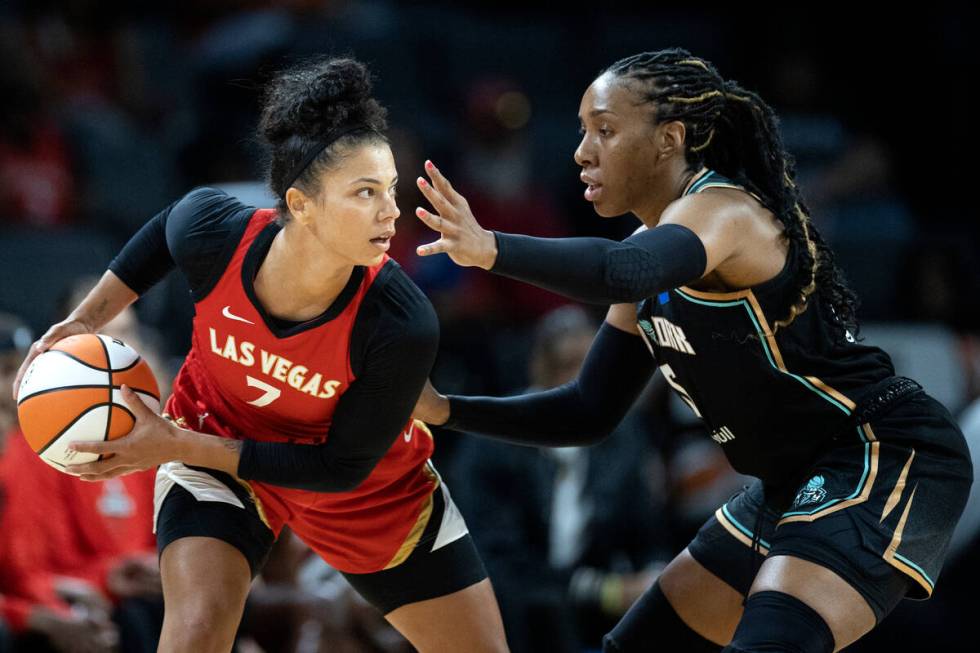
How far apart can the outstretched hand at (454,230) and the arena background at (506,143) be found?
2.83 meters

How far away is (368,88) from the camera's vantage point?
11.0 feet

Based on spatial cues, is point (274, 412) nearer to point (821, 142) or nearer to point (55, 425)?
point (55, 425)

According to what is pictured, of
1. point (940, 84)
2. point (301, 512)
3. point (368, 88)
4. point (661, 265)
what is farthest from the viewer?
point (940, 84)

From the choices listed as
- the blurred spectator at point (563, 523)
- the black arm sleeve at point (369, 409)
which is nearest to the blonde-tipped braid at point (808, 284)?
the black arm sleeve at point (369, 409)

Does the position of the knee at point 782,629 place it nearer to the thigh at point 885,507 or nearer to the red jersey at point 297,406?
the thigh at point 885,507

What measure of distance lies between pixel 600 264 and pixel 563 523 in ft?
9.97

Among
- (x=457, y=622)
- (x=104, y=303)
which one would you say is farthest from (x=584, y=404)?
(x=104, y=303)

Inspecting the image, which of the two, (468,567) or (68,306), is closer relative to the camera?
(468,567)

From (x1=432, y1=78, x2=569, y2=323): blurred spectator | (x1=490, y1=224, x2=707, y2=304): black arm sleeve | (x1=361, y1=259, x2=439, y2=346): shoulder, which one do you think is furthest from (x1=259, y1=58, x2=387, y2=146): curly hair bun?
(x1=432, y1=78, x2=569, y2=323): blurred spectator

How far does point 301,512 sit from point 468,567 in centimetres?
49

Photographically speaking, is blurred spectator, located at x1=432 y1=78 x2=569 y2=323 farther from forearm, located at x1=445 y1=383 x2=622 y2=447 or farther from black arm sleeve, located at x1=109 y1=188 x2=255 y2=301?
black arm sleeve, located at x1=109 y1=188 x2=255 y2=301

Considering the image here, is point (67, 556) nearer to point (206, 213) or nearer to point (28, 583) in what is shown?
point (28, 583)

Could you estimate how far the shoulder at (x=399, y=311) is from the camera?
335 cm

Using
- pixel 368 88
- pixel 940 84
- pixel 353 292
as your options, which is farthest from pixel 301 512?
pixel 940 84
